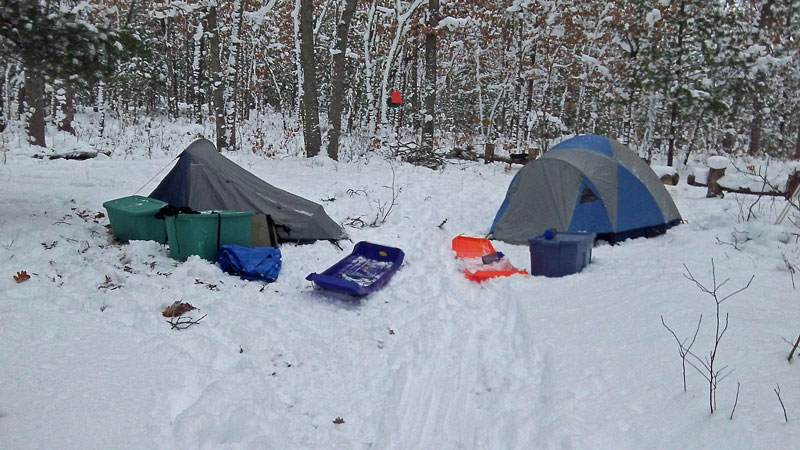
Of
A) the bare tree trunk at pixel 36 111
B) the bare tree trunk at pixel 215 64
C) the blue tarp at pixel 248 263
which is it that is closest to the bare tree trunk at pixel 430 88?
the bare tree trunk at pixel 215 64

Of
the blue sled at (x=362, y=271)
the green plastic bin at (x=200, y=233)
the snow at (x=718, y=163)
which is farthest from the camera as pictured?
the snow at (x=718, y=163)

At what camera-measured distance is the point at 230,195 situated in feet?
21.0

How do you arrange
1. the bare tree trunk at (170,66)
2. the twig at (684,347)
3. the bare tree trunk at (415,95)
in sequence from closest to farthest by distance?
1. the twig at (684,347)
2. the bare tree trunk at (415,95)
3. the bare tree trunk at (170,66)

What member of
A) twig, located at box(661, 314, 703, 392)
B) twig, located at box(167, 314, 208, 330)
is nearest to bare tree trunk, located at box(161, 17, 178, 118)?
twig, located at box(167, 314, 208, 330)

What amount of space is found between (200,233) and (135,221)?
0.86m

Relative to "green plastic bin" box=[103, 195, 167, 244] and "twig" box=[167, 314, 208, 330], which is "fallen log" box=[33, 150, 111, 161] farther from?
"twig" box=[167, 314, 208, 330]

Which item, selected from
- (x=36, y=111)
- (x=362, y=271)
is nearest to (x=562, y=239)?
(x=362, y=271)

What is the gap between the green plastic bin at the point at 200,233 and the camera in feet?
17.4

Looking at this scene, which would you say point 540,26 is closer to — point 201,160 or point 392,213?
point 392,213

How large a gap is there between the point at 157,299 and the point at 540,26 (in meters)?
14.6

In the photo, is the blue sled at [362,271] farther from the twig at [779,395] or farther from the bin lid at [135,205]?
the twig at [779,395]

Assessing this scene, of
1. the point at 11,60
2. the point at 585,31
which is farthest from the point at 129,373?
the point at 585,31

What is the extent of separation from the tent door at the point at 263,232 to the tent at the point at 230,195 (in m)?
0.14

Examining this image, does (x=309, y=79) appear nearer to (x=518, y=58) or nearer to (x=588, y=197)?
(x=518, y=58)
